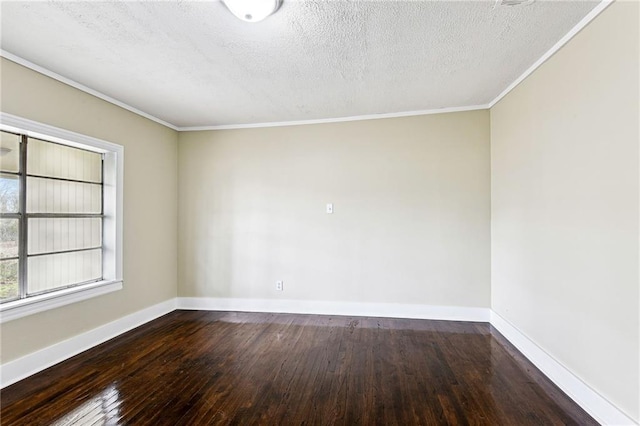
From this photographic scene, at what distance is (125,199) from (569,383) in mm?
4467

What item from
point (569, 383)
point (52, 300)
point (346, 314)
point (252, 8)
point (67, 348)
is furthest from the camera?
point (346, 314)

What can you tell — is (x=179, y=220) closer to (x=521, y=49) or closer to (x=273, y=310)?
(x=273, y=310)

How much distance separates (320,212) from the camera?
12.6 ft

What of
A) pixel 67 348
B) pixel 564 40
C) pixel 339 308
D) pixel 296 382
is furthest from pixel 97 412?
pixel 564 40

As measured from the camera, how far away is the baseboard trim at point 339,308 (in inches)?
138

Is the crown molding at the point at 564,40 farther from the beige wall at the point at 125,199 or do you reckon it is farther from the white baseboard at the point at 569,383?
the beige wall at the point at 125,199

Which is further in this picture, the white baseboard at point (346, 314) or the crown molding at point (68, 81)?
the crown molding at point (68, 81)

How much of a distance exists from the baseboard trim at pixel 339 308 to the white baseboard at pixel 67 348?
69 cm

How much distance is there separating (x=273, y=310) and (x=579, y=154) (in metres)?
3.56

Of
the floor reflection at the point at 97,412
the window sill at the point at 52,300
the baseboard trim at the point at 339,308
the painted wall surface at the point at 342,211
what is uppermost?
the painted wall surface at the point at 342,211

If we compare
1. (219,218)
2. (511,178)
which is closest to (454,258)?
(511,178)

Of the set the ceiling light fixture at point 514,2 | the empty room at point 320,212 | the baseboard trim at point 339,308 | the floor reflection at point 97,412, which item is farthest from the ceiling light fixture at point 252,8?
the baseboard trim at point 339,308

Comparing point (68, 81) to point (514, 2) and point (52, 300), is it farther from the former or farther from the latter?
point (514, 2)

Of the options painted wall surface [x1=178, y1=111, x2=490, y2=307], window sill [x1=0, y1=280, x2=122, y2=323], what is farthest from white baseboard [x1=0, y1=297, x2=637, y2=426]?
window sill [x1=0, y1=280, x2=122, y2=323]
